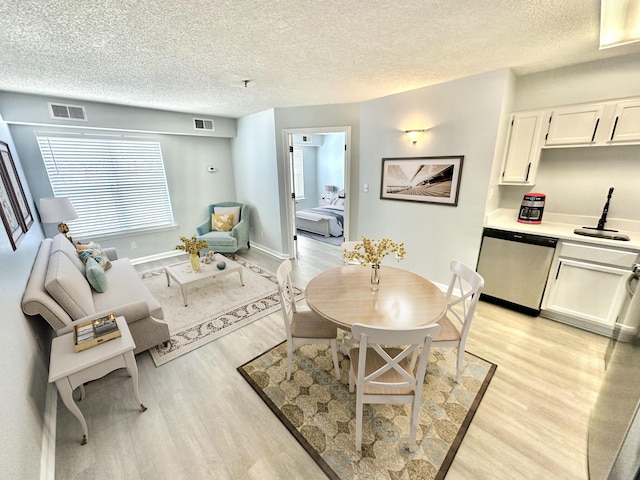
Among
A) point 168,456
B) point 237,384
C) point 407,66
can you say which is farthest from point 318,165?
point 168,456

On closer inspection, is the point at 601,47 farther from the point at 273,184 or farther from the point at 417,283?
the point at 273,184

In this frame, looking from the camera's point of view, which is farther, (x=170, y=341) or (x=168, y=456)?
(x=170, y=341)

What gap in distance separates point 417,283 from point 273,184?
3.13 m

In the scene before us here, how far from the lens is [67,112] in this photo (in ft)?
10.8

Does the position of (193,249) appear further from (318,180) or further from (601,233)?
(318,180)

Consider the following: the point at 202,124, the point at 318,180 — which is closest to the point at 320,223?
the point at 318,180

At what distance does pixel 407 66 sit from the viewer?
2.35m

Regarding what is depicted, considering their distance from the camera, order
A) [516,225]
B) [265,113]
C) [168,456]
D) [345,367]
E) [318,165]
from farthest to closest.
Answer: [318,165] < [265,113] < [516,225] < [345,367] < [168,456]

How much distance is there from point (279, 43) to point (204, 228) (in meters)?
3.67

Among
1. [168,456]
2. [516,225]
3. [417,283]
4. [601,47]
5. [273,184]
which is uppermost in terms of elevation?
[601,47]

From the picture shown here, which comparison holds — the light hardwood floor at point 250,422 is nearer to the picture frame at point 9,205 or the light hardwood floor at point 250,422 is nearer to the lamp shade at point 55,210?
the picture frame at point 9,205

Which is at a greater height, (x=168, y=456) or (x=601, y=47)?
(x=601, y=47)

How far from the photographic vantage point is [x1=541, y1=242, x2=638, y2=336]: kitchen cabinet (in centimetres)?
223

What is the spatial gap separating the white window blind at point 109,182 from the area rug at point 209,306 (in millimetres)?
1186
